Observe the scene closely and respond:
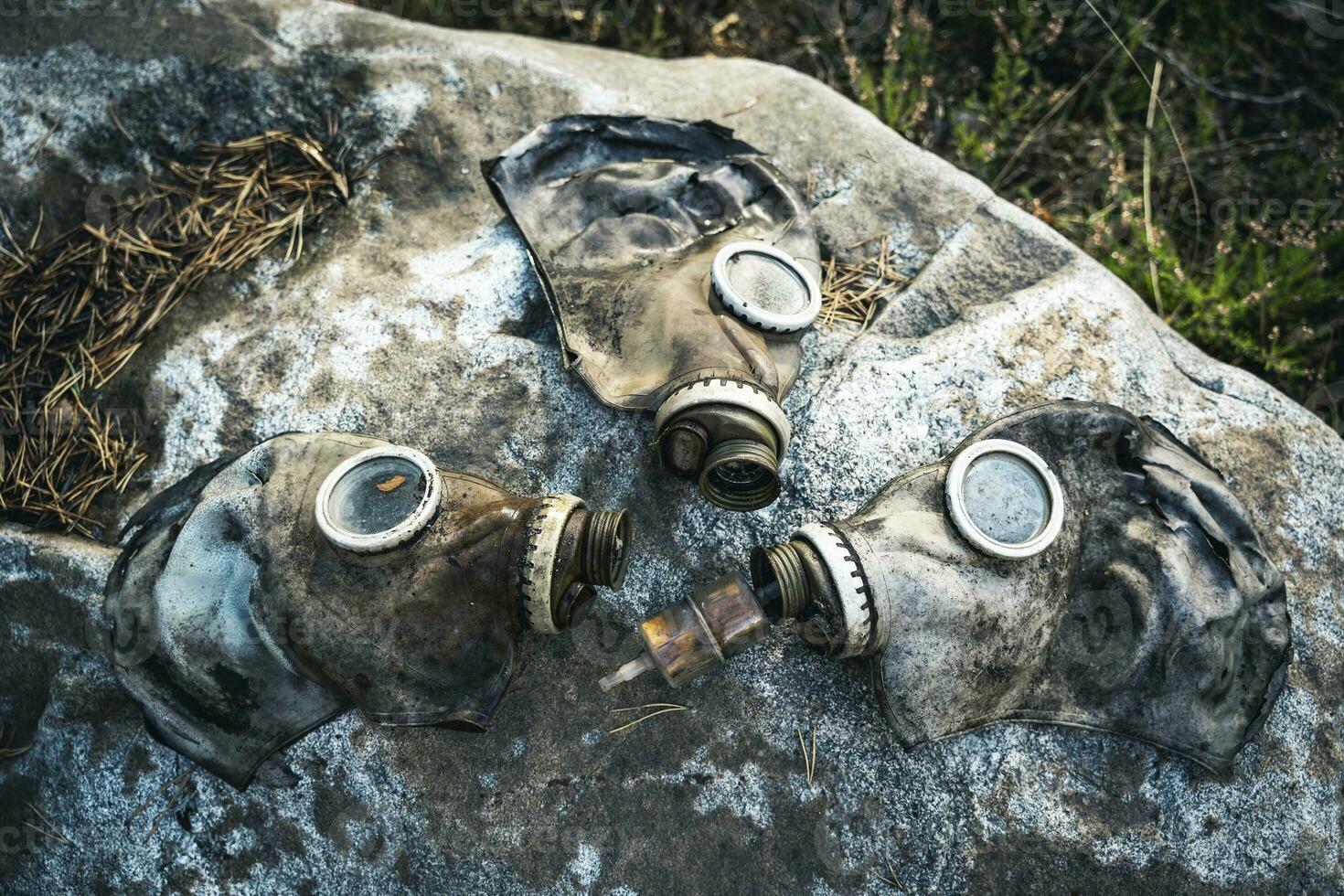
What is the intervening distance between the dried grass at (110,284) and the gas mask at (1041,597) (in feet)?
5.82

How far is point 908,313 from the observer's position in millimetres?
→ 2908

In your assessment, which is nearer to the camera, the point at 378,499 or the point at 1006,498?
the point at 378,499

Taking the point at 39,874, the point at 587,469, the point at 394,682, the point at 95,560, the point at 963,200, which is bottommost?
the point at 39,874

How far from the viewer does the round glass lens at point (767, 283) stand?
256 cm

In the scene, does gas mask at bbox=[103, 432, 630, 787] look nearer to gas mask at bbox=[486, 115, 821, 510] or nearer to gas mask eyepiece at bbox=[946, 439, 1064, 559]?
gas mask at bbox=[486, 115, 821, 510]

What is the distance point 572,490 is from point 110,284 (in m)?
1.69

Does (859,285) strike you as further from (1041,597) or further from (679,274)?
(1041,597)

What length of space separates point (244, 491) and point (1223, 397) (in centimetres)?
272

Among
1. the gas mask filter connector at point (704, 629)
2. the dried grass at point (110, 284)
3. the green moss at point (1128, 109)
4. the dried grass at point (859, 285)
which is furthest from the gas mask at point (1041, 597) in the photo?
the dried grass at point (110, 284)

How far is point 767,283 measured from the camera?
8.53ft

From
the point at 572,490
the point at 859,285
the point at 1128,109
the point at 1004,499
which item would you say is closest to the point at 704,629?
the point at 572,490

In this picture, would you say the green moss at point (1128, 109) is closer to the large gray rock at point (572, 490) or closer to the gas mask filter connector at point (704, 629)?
the large gray rock at point (572, 490)

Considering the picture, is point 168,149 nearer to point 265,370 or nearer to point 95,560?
point 265,370

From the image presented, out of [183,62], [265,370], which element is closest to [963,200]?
[265,370]
